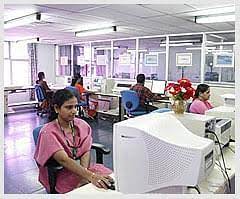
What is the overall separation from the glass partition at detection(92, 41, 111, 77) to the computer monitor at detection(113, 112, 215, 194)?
5.82 meters

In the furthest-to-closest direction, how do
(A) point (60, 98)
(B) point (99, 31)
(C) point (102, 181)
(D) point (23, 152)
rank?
(B) point (99, 31), (D) point (23, 152), (A) point (60, 98), (C) point (102, 181)

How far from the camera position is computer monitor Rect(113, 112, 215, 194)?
99 cm

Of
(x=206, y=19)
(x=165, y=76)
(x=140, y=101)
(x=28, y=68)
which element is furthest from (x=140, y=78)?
(x=28, y=68)

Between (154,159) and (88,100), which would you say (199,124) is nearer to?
(154,159)

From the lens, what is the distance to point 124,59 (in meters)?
6.41

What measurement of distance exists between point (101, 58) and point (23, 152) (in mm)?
3921

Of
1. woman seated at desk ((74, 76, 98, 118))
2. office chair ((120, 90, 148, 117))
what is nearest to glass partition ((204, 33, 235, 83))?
office chair ((120, 90, 148, 117))

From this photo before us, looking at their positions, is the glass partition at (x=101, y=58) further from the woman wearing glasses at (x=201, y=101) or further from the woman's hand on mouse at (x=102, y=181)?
the woman's hand on mouse at (x=102, y=181)

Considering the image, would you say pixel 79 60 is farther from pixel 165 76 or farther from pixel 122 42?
pixel 165 76

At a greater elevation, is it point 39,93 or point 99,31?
point 99,31

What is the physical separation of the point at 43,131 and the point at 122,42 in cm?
524

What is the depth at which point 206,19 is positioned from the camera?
11.5 feet

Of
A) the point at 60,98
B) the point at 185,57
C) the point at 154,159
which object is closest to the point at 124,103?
the point at 185,57

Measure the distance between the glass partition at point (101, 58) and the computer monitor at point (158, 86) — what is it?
5.22 feet
